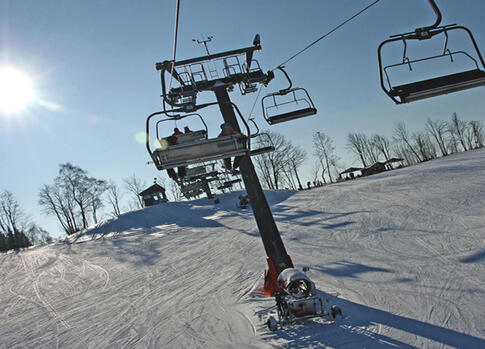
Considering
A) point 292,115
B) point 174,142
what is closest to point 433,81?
point 292,115

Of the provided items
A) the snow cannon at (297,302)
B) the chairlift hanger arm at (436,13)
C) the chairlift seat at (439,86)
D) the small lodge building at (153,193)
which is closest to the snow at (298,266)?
the snow cannon at (297,302)

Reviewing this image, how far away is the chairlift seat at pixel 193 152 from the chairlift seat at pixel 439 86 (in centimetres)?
Result: 261

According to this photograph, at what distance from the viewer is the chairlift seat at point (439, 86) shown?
364cm

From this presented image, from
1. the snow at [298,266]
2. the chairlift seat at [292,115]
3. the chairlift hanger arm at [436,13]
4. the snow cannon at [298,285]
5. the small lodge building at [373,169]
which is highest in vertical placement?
the chairlift hanger arm at [436,13]

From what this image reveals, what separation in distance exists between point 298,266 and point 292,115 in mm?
6824

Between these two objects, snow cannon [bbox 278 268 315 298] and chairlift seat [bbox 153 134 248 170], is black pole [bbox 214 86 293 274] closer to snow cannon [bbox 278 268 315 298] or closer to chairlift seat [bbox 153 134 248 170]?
snow cannon [bbox 278 268 315 298]

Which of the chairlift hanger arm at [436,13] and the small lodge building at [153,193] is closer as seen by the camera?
the chairlift hanger arm at [436,13]

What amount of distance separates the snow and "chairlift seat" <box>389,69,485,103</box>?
468 cm

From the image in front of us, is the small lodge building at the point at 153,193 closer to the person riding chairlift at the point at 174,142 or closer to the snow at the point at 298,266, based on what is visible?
the snow at the point at 298,266

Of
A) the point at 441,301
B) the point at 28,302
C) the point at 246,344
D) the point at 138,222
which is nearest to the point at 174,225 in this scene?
the point at 138,222

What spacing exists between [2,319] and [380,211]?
1740 centimetres

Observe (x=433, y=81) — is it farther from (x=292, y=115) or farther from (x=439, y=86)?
(x=292, y=115)

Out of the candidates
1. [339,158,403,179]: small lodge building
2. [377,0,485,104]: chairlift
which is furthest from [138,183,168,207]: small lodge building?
[377,0,485,104]: chairlift

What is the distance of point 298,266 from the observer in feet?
33.6
